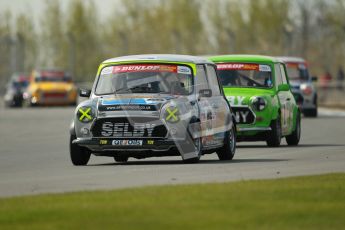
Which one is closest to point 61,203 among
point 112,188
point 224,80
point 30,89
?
point 112,188

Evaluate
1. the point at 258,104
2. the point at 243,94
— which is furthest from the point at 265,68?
the point at 258,104

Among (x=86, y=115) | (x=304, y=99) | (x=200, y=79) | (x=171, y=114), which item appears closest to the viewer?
(x=171, y=114)

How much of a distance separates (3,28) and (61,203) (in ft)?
317

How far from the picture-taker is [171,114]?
17.5 meters

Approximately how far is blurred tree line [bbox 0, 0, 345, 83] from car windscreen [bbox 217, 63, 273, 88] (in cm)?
5142

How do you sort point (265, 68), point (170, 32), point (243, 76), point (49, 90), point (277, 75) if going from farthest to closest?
point (170, 32), point (49, 90), point (277, 75), point (265, 68), point (243, 76)

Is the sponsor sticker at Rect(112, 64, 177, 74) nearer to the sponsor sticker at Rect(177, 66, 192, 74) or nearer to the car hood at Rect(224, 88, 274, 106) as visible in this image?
the sponsor sticker at Rect(177, 66, 192, 74)

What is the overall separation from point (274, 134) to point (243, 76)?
1536 millimetres

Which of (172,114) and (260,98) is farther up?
(172,114)

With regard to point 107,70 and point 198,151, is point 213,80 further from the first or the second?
point 198,151

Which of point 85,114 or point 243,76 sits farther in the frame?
point 243,76

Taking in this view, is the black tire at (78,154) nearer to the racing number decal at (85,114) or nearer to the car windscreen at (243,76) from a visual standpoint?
the racing number decal at (85,114)

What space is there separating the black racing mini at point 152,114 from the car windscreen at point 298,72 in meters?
18.5

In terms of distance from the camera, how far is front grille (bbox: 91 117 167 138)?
17562mm
